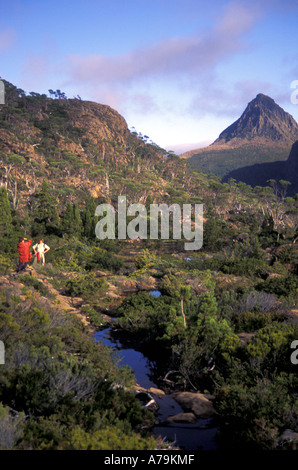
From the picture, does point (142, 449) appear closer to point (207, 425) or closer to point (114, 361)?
point (207, 425)

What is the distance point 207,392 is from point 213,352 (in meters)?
0.98

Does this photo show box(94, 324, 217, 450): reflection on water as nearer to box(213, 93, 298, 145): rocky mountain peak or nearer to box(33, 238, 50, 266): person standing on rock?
box(33, 238, 50, 266): person standing on rock

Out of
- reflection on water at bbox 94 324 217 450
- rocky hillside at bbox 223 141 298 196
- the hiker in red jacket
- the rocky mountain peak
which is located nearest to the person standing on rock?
the hiker in red jacket

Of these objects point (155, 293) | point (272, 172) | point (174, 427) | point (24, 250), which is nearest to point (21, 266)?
point (24, 250)

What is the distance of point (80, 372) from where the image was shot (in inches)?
243

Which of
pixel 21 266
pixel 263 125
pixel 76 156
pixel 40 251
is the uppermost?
pixel 263 125

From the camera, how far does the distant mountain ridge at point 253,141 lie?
131375 millimetres

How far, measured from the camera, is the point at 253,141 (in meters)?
156

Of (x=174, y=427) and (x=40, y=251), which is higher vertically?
(x=40, y=251)

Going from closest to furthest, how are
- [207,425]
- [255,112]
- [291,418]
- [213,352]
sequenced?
[291,418] < [207,425] < [213,352] < [255,112]

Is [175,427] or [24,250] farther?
[24,250]

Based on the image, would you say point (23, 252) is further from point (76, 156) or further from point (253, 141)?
point (253, 141)

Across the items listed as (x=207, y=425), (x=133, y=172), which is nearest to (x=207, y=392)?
(x=207, y=425)

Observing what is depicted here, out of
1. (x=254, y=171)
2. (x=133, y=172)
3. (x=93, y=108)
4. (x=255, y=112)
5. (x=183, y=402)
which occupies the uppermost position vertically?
(x=255, y=112)
